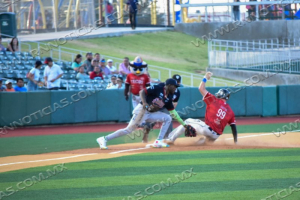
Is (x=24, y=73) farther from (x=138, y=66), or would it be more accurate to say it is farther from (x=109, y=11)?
(x=109, y=11)

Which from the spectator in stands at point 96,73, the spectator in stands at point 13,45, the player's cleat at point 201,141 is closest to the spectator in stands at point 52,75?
the spectator in stands at point 96,73

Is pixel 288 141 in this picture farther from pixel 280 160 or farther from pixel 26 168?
pixel 26 168

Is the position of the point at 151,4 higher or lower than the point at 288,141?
higher

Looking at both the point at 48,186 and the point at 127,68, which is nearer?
the point at 48,186

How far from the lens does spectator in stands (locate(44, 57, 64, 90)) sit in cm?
1984

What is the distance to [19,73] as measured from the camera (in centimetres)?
2169

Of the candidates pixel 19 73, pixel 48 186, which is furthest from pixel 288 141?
pixel 19 73

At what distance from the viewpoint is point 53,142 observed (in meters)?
15.4

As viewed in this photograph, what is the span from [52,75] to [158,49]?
1683 cm

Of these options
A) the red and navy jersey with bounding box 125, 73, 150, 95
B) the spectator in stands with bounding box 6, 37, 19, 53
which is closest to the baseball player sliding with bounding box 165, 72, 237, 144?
the red and navy jersey with bounding box 125, 73, 150, 95

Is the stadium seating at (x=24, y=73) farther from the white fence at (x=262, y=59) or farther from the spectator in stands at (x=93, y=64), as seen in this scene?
the white fence at (x=262, y=59)

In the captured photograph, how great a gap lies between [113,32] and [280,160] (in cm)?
2700

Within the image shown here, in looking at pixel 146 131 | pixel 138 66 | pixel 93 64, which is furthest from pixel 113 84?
pixel 146 131

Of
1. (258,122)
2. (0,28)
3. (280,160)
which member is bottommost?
(258,122)
